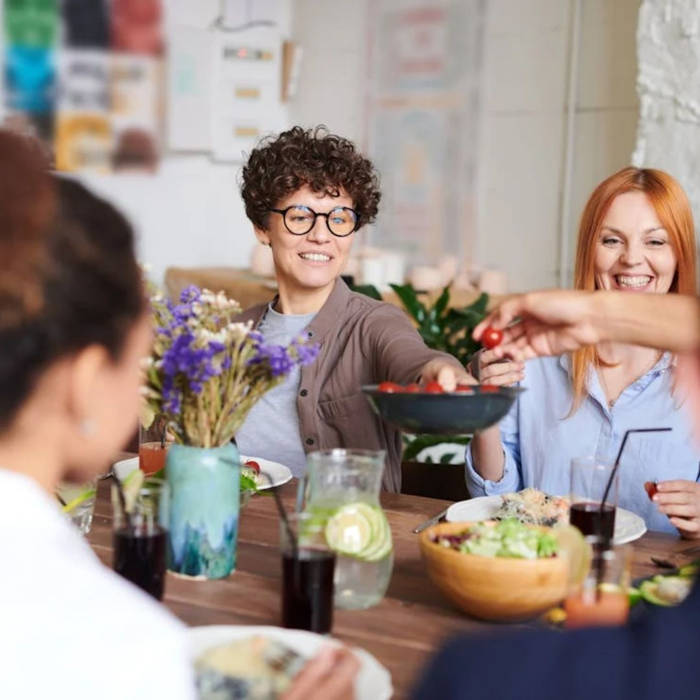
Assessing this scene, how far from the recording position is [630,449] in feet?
7.32

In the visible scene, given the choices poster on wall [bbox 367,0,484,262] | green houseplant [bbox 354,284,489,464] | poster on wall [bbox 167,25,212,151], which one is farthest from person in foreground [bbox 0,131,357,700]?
poster on wall [bbox 167,25,212,151]

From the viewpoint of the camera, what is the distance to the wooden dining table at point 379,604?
137 cm

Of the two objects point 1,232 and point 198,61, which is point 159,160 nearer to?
point 198,61

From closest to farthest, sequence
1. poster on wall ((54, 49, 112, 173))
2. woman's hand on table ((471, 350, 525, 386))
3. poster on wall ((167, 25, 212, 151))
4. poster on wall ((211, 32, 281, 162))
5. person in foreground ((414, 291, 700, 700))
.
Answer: person in foreground ((414, 291, 700, 700)) < woman's hand on table ((471, 350, 525, 386)) < poster on wall ((54, 49, 112, 173)) < poster on wall ((167, 25, 212, 151)) < poster on wall ((211, 32, 281, 162))

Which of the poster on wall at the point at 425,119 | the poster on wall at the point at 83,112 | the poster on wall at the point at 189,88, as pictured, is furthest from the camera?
A: the poster on wall at the point at 189,88

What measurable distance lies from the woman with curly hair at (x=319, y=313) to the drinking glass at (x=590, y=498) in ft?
2.10

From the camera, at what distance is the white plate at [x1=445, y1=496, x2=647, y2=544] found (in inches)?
70.6

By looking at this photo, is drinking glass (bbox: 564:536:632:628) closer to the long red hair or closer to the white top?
the white top

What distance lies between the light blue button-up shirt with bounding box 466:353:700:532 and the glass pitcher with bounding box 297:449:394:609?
0.72 m

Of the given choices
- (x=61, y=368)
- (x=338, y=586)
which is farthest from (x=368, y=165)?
(x=61, y=368)

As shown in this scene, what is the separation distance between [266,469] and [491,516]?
1.83ft

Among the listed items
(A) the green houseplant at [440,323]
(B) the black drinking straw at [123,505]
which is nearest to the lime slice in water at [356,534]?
(B) the black drinking straw at [123,505]

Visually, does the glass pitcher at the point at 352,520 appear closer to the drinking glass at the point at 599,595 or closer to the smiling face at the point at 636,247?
the drinking glass at the point at 599,595

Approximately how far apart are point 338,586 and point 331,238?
46.3 inches
